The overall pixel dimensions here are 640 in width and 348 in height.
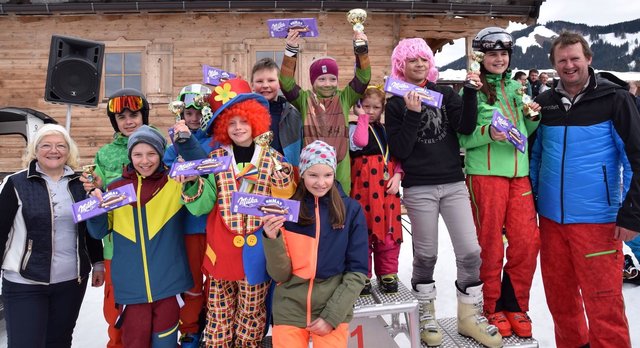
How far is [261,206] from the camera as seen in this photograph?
1.95 m

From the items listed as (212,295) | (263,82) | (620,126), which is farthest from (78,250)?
(620,126)

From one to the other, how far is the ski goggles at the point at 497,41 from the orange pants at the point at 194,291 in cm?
233

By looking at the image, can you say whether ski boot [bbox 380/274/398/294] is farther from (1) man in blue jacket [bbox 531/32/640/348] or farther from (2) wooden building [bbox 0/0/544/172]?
(2) wooden building [bbox 0/0/544/172]

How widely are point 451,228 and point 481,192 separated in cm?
31

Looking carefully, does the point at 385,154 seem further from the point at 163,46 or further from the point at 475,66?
the point at 163,46

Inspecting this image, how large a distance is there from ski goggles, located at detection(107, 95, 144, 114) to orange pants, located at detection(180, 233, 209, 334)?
3.46 ft

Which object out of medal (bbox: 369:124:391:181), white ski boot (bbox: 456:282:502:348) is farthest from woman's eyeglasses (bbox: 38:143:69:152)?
white ski boot (bbox: 456:282:502:348)

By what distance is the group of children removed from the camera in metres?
2.32

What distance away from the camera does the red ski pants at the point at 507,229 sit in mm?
2664

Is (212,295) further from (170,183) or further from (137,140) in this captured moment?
(137,140)

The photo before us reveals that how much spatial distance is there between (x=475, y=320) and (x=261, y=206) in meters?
1.71

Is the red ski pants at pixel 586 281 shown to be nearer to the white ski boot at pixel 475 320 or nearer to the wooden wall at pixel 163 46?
the white ski boot at pixel 475 320

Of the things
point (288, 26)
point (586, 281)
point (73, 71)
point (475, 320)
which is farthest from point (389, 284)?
point (73, 71)

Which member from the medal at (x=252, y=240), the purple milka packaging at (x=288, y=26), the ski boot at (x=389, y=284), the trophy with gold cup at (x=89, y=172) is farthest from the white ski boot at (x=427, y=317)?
the trophy with gold cup at (x=89, y=172)
